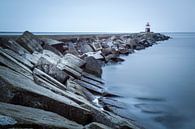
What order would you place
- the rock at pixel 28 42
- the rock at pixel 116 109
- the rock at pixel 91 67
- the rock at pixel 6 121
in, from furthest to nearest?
the rock at pixel 91 67
the rock at pixel 28 42
the rock at pixel 116 109
the rock at pixel 6 121

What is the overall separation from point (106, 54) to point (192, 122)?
10929 millimetres

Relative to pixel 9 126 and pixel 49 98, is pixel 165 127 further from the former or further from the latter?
pixel 9 126

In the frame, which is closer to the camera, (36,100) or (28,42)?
(36,100)

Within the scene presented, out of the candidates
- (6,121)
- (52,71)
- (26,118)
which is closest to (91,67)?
(52,71)

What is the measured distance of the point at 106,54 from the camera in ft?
55.5

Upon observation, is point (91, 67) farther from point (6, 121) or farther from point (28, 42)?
point (6, 121)

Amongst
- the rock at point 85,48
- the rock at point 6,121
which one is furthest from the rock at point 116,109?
the rock at point 85,48

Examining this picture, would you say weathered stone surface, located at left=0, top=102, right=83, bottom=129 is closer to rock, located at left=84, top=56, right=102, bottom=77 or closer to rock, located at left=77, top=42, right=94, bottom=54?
rock, located at left=84, top=56, right=102, bottom=77

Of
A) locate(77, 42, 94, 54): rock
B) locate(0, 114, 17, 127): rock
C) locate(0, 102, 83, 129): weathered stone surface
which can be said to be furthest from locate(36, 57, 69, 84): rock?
locate(77, 42, 94, 54): rock

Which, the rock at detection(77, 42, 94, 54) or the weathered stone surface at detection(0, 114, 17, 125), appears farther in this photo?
the rock at detection(77, 42, 94, 54)

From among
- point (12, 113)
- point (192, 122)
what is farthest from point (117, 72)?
point (12, 113)

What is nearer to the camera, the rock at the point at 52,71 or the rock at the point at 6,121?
the rock at the point at 6,121

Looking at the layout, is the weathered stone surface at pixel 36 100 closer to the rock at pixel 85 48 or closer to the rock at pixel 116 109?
the rock at pixel 116 109

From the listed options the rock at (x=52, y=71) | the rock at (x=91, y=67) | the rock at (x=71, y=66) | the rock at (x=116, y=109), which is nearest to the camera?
the rock at (x=116, y=109)
